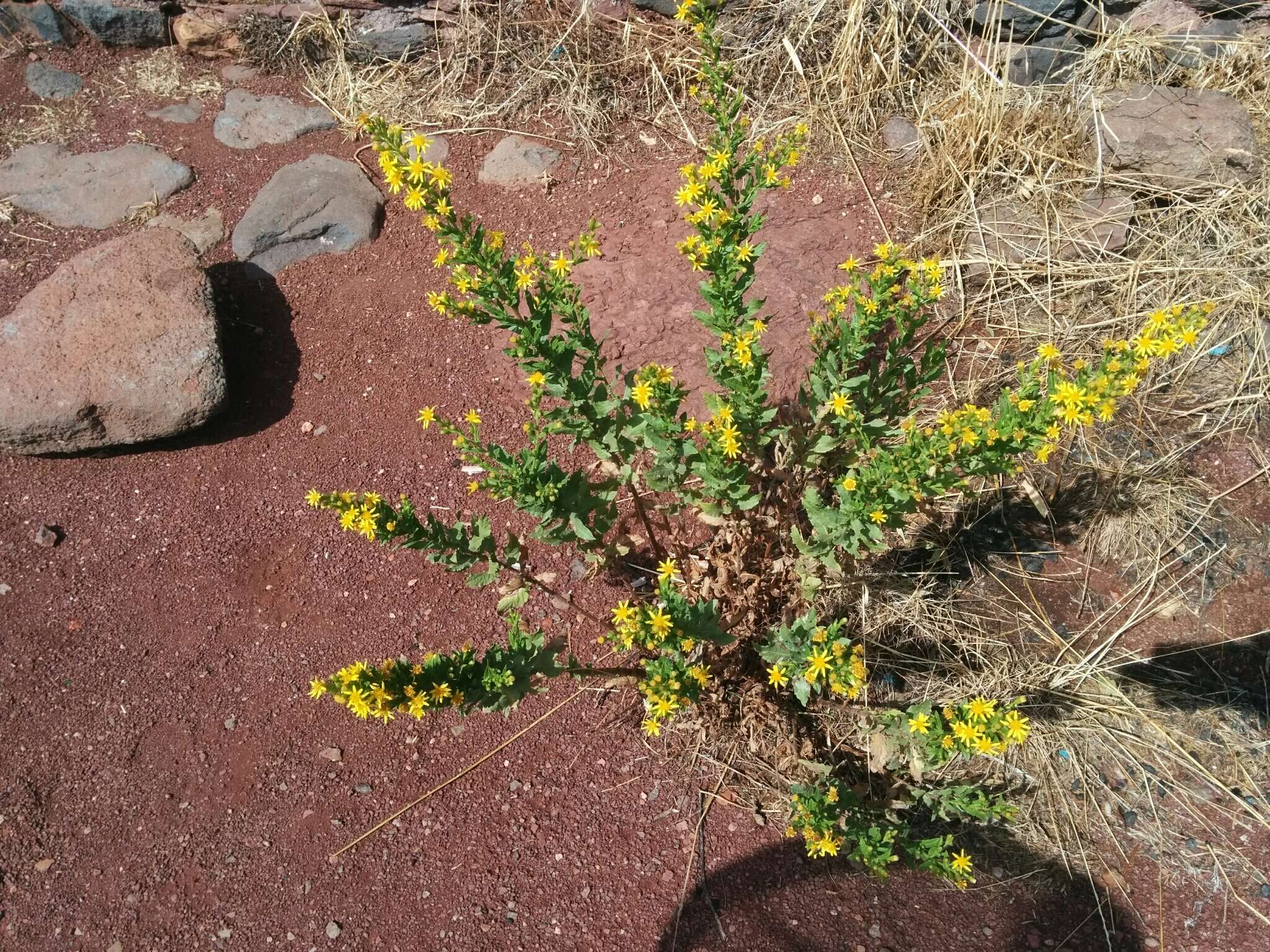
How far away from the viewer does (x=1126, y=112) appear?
12.5ft

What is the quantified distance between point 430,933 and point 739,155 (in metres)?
4.00

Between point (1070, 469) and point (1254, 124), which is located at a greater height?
point (1254, 124)

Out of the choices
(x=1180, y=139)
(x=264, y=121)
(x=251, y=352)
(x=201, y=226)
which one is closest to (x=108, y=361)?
(x=251, y=352)

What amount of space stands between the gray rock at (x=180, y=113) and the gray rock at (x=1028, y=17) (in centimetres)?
434

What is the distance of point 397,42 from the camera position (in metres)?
4.86

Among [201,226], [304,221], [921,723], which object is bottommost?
[201,226]

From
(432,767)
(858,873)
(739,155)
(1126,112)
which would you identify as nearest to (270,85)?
(739,155)

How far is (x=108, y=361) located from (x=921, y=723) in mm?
3319

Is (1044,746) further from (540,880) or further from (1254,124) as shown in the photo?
(1254,124)

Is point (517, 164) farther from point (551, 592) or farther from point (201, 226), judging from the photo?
point (551, 592)

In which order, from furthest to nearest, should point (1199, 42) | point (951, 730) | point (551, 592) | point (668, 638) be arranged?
point (1199, 42) → point (551, 592) → point (951, 730) → point (668, 638)

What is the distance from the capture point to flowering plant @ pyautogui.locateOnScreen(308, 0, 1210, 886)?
5.84 feet

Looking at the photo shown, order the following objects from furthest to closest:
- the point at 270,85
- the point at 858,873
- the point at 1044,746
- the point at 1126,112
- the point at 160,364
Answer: the point at 270,85 < the point at 1126,112 < the point at 160,364 < the point at 1044,746 < the point at 858,873

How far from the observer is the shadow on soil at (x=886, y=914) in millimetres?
2166
